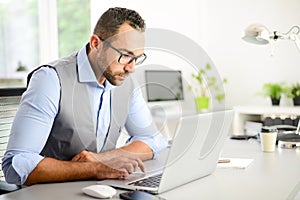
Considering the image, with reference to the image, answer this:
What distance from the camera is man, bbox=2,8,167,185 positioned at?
1.46m

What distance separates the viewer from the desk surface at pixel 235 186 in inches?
49.6

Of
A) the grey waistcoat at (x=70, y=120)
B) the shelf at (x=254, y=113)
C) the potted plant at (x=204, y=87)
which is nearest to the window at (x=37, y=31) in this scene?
the potted plant at (x=204, y=87)

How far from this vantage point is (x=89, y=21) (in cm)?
446

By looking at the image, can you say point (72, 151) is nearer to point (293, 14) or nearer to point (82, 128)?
point (82, 128)

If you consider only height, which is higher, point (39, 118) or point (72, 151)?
point (39, 118)

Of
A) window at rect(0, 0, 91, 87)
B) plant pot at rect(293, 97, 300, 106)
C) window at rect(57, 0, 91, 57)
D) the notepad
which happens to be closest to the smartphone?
A: the notepad

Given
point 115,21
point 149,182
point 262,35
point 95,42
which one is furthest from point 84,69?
point 262,35

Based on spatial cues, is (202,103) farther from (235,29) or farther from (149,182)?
(149,182)

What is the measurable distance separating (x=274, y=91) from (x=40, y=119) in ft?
9.94

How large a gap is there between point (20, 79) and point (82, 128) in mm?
Answer: 2587

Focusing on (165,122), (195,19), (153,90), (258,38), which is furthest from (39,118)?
(195,19)

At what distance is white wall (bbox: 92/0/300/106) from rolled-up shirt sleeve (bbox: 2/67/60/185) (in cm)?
269

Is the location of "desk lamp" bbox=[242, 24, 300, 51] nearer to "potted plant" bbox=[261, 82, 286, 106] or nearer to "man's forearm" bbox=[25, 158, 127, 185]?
"man's forearm" bbox=[25, 158, 127, 185]

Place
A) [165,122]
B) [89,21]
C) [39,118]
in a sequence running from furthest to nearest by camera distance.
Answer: [89,21] → [165,122] → [39,118]
